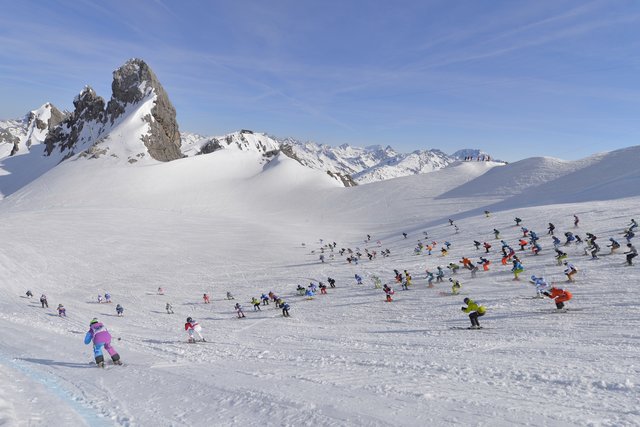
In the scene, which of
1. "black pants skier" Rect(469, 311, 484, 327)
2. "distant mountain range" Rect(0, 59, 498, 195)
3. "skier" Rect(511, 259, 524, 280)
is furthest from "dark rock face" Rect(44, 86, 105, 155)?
"black pants skier" Rect(469, 311, 484, 327)

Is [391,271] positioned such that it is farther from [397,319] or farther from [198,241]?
[198,241]

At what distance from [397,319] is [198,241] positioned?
3780 cm

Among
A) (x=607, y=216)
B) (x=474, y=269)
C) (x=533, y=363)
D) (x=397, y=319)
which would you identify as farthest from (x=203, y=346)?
(x=607, y=216)

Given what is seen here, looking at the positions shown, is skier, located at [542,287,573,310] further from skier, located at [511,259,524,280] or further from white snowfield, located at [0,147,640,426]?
skier, located at [511,259,524,280]

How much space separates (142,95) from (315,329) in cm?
13369

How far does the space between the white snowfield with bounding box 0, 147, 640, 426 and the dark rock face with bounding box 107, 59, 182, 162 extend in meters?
73.1

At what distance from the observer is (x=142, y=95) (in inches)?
4975

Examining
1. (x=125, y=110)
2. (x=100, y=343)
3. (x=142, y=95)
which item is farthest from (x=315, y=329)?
(x=125, y=110)

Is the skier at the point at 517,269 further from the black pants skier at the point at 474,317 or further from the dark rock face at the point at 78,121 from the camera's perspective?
the dark rock face at the point at 78,121

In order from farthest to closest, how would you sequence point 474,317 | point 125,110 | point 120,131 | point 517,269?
1. point 125,110
2. point 120,131
3. point 517,269
4. point 474,317

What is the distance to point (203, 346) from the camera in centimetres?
1384

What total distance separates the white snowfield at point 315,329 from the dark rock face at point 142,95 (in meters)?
73.1

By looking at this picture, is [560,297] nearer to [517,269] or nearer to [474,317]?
[474,317]

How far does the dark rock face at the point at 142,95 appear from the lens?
409 ft
